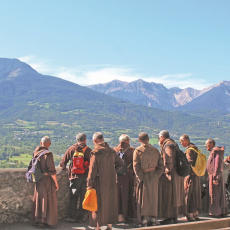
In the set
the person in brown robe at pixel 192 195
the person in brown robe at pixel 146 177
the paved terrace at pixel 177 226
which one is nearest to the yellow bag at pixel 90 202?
the paved terrace at pixel 177 226

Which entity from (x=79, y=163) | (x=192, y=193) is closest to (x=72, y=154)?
(x=79, y=163)

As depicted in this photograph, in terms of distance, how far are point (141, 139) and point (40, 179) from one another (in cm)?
200

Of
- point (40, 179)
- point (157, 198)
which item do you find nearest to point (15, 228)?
point (40, 179)

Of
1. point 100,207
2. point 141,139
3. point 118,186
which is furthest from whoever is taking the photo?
point 118,186

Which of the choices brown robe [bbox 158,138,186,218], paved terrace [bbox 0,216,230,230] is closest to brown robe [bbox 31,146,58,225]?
paved terrace [bbox 0,216,230,230]

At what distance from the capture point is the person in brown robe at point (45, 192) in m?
6.97

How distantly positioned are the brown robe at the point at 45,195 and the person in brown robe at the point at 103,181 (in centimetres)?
81

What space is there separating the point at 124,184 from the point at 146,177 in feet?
2.32

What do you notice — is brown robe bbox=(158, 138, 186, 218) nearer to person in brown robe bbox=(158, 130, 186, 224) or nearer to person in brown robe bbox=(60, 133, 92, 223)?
person in brown robe bbox=(158, 130, 186, 224)

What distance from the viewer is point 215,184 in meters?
8.38

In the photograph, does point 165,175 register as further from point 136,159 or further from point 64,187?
point 64,187

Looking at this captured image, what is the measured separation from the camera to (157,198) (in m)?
7.17

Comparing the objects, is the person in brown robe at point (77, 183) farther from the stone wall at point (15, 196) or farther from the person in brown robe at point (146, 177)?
the person in brown robe at point (146, 177)

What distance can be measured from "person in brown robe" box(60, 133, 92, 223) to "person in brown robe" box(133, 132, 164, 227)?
3.26 ft
